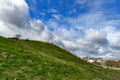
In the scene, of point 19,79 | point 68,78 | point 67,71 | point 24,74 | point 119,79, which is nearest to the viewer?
point 19,79

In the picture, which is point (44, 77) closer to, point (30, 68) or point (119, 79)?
point (30, 68)

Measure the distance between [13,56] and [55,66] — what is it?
718 cm

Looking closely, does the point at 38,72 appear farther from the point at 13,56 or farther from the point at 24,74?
the point at 13,56

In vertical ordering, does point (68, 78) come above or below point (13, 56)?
below

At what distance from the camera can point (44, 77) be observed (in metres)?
30.5

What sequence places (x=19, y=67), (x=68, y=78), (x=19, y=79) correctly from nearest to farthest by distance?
(x=19, y=79)
(x=19, y=67)
(x=68, y=78)

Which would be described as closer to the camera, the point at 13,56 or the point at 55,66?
the point at 13,56

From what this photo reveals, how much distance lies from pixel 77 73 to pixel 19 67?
1104 centimetres

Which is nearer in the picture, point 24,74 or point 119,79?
point 24,74

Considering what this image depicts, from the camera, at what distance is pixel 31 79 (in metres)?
28.6

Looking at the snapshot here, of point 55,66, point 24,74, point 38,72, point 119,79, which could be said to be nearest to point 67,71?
point 55,66

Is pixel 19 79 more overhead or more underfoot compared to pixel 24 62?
more underfoot

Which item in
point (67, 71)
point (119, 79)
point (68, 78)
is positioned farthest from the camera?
point (119, 79)

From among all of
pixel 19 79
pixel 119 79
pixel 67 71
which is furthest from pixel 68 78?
pixel 119 79
